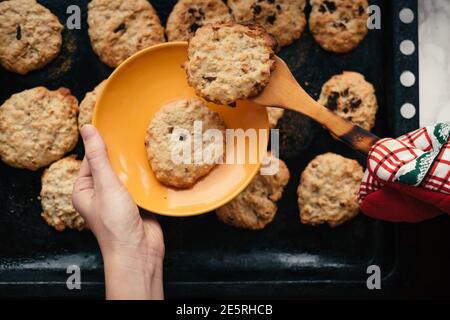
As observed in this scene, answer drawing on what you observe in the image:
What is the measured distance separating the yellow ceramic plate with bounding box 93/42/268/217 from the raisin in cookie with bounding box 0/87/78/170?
0.89 ft

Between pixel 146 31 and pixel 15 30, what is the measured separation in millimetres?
390

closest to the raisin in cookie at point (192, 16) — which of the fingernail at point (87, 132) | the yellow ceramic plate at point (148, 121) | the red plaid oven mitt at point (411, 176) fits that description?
the yellow ceramic plate at point (148, 121)

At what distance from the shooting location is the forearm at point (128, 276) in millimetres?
1281

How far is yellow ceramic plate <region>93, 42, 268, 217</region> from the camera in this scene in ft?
4.34

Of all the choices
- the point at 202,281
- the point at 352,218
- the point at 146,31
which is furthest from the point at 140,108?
Result: the point at 352,218

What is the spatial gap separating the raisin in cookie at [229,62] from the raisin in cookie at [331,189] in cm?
41

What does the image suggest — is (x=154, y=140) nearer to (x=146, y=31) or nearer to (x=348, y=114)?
(x=146, y=31)

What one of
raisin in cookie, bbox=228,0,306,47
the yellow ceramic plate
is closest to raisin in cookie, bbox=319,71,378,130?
raisin in cookie, bbox=228,0,306,47

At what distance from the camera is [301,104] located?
1.26 meters

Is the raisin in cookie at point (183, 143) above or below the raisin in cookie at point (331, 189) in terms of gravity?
above

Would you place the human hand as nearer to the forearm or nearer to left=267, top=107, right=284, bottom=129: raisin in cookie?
the forearm

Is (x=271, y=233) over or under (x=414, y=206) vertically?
under

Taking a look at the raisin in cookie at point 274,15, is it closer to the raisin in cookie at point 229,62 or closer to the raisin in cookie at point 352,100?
the raisin in cookie at point 352,100
